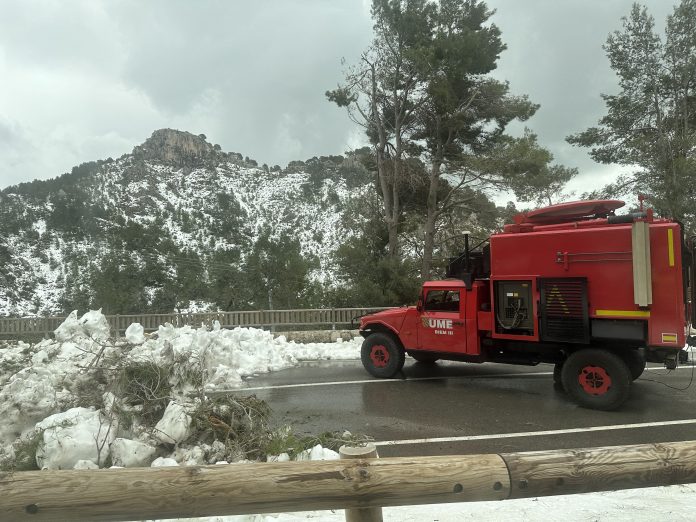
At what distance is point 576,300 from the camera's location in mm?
7121

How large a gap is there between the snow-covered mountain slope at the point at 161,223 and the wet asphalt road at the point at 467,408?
10678mm

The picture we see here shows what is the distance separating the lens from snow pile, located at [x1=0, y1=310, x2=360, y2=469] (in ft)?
15.1

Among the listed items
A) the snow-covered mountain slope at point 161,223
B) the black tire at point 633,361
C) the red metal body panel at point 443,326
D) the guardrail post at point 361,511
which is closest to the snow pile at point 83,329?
the red metal body panel at point 443,326

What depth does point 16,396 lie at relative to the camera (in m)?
5.44

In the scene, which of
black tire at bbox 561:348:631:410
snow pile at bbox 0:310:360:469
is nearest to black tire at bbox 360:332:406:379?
black tire at bbox 561:348:631:410

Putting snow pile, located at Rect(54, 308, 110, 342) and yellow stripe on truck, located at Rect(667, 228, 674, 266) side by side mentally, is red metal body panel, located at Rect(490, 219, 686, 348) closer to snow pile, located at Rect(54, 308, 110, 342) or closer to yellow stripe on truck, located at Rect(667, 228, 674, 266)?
yellow stripe on truck, located at Rect(667, 228, 674, 266)

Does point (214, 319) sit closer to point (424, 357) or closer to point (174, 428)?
point (424, 357)

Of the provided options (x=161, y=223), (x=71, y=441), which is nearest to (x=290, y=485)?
(x=71, y=441)

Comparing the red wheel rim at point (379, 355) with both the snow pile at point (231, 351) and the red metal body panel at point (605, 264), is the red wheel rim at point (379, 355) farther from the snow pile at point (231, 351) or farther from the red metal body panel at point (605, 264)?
the snow pile at point (231, 351)

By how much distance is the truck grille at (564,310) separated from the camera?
705 centimetres

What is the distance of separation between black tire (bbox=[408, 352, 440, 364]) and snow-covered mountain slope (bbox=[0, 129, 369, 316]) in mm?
9553

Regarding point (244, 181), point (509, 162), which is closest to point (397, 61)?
point (509, 162)

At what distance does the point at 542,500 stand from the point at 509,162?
15.8m

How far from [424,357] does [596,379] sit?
138 inches
